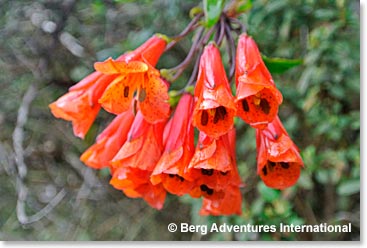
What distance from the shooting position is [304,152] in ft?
4.09

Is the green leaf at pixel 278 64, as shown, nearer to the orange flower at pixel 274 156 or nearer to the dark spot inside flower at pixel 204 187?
the orange flower at pixel 274 156

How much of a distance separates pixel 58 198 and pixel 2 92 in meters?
0.31

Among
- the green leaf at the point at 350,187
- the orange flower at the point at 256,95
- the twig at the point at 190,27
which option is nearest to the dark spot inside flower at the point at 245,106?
the orange flower at the point at 256,95

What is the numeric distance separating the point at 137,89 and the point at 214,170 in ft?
0.54

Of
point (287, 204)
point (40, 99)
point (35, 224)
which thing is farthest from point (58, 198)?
point (287, 204)

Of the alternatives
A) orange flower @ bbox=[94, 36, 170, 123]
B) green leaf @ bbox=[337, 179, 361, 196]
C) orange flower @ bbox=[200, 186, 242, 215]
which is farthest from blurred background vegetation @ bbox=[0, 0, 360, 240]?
orange flower @ bbox=[94, 36, 170, 123]

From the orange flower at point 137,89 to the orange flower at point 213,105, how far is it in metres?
0.06

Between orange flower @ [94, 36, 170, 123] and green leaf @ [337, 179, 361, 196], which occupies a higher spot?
orange flower @ [94, 36, 170, 123]

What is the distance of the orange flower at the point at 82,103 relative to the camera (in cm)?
88

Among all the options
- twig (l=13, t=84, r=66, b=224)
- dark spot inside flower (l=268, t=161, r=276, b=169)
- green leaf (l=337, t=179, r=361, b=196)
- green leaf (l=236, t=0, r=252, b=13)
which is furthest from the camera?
twig (l=13, t=84, r=66, b=224)

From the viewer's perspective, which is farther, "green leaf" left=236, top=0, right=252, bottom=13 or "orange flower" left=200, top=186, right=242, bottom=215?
"green leaf" left=236, top=0, right=252, bottom=13

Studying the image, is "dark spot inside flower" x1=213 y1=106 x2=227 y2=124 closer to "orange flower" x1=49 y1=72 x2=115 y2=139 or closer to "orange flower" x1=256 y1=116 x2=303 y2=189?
"orange flower" x1=256 y1=116 x2=303 y2=189

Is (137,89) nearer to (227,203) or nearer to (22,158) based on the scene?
(227,203)

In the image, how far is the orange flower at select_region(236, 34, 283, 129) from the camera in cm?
73
